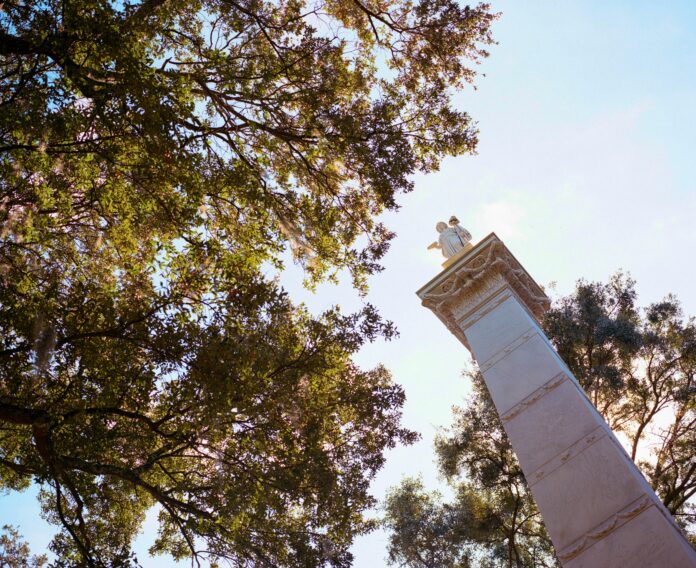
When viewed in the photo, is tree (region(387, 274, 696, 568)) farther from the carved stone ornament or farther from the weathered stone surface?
the weathered stone surface

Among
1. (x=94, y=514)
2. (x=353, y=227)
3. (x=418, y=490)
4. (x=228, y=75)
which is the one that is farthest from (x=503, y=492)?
(x=228, y=75)

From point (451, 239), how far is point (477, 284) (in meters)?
1.81

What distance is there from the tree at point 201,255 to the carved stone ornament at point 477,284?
7.18 feet

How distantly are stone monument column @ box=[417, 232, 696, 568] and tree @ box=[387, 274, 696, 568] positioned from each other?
157 inches

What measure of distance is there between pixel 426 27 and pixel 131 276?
21.2 ft

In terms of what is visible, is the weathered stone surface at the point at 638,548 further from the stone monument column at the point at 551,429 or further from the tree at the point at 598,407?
the tree at the point at 598,407

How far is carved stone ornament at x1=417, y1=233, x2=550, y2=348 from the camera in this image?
10.7 metres

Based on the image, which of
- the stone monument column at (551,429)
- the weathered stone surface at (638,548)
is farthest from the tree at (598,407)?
the weathered stone surface at (638,548)

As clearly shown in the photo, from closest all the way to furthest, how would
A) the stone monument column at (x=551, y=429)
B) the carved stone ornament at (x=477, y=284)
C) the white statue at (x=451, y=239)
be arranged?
the stone monument column at (x=551, y=429) < the carved stone ornament at (x=477, y=284) < the white statue at (x=451, y=239)

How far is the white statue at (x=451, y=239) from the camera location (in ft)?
40.0

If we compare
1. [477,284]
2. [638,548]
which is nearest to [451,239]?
[477,284]

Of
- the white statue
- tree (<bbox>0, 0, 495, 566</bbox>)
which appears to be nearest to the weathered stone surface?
tree (<bbox>0, 0, 495, 566</bbox>)

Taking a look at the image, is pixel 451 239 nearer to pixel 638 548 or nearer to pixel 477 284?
pixel 477 284

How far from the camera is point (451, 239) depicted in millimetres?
12352
